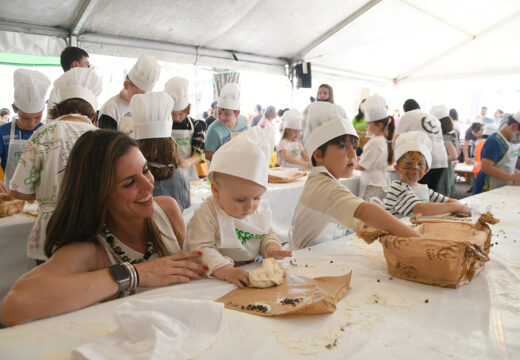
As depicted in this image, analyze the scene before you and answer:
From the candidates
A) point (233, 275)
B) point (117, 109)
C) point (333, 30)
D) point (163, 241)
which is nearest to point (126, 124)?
point (117, 109)

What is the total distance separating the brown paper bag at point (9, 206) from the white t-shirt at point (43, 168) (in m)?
0.51

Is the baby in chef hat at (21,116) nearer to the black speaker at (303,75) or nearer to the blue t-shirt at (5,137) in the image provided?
the blue t-shirt at (5,137)

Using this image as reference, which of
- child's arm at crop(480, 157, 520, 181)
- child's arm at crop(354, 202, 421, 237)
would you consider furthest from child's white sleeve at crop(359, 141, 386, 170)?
child's arm at crop(354, 202, 421, 237)

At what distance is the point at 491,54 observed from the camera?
8445 mm

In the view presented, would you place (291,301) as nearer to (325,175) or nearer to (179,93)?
(325,175)

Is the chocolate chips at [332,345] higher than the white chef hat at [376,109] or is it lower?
lower

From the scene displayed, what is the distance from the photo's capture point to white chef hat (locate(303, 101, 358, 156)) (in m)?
1.93

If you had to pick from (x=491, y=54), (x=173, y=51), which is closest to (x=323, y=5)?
(x=173, y=51)

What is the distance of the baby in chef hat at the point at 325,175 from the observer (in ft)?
5.92

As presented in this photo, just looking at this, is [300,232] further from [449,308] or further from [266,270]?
[449,308]

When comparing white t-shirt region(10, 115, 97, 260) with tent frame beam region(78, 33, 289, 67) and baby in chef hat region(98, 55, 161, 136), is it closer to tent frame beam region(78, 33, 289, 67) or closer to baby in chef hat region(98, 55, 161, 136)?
baby in chef hat region(98, 55, 161, 136)

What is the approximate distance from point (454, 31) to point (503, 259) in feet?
26.7

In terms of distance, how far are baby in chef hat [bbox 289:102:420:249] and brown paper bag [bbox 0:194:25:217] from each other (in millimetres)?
1902

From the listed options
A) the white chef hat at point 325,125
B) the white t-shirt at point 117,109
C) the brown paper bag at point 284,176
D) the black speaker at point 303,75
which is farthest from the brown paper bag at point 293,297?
the black speaker at point 303,75
